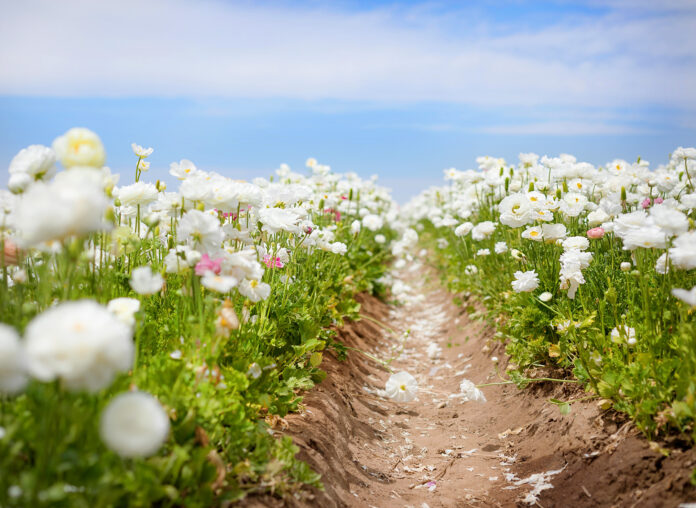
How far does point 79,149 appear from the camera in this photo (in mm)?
1930

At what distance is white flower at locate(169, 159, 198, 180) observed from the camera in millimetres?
3102

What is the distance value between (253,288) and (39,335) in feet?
4.20

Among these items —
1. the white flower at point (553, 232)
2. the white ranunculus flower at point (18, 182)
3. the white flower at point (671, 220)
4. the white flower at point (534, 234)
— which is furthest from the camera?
the white flower at point (534, 234)

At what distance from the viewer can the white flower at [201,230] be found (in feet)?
7.70

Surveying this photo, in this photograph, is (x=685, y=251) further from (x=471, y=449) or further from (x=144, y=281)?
(x=144, y=281)

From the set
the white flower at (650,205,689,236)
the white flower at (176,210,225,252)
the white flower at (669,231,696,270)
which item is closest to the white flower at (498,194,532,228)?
the white flower at (650,205,689,236)

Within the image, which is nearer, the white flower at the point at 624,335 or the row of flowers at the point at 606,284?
the row of flowers at the point at 606,284

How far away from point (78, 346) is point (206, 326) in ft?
3.50

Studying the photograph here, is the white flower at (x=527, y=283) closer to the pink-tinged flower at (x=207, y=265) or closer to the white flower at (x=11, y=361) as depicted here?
the pink-tinged flower at (x=207, y=265)

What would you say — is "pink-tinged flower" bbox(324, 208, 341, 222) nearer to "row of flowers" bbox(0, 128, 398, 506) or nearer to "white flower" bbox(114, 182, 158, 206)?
"row of flowers" bbox(0, 128, 398, 506)

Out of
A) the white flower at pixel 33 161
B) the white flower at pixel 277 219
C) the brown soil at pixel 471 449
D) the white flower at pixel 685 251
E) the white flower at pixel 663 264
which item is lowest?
the brown soil at pixel 471 449

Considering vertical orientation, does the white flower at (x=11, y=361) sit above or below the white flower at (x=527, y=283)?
above

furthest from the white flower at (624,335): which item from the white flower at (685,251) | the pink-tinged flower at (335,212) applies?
the pink-tinged flower at (335,212)

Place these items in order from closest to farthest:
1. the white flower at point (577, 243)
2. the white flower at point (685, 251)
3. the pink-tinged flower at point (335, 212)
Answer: the white flower at point (685, 251), the white flower at point (577, 243), the pink-tinged flower at point (335, 212)
